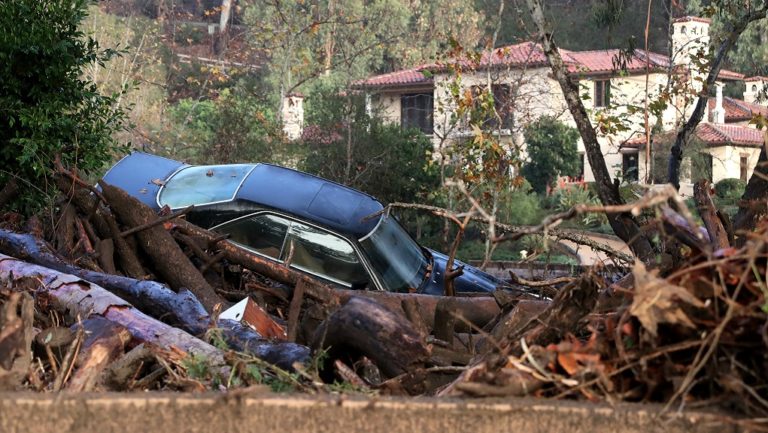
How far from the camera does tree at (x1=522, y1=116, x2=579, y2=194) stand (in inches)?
1556

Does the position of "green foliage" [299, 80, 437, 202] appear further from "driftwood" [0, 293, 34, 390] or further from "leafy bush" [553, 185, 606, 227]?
"driftwood" [0, 293, 34, 390]

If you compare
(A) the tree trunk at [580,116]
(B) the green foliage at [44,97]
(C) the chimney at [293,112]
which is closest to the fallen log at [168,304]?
(B) the green foliage at [44,97]

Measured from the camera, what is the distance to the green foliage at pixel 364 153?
2247 centimetres

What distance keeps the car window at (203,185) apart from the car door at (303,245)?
1.23 feet

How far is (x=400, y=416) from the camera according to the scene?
10.0 ft

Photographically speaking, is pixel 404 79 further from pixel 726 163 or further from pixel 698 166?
pixel 726 163

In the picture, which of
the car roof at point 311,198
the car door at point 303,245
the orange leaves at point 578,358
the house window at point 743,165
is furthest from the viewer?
the house window at point 743,165

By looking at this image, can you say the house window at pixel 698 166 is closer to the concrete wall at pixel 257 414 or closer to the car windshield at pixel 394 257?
the car windshield at pixel 394 257

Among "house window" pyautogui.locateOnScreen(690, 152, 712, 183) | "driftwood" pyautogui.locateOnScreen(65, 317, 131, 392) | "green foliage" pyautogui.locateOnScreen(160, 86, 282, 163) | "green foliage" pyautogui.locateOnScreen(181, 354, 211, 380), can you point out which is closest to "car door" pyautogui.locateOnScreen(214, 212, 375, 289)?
"driftwood" pyautogui.locateOnScreen(65, 317, 131, 392)

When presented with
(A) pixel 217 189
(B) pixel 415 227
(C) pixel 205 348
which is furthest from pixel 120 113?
(B) pixel 415 227

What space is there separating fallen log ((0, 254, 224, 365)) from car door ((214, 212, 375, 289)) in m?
2.61

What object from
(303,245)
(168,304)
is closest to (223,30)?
(303,245)

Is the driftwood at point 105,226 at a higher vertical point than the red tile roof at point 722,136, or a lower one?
higher

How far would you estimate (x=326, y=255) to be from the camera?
30.3 feet
